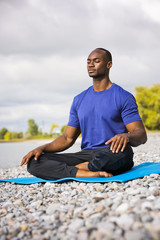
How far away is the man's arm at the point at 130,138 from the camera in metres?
3.31

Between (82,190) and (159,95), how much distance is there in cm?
3268

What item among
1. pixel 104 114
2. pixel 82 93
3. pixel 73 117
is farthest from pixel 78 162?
pixel 82 93

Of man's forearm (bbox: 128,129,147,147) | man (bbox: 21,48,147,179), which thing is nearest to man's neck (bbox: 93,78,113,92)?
man (bbox: 21,48,147,179)

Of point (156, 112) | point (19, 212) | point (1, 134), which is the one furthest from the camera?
point (1, 134)

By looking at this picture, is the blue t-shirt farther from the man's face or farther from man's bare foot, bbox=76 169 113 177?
man's bare foot, bbox=76 169 113 177

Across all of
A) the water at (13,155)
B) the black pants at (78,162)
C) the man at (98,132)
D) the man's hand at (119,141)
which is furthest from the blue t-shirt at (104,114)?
the water at (13,155)

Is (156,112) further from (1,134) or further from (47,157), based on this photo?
(1,134)

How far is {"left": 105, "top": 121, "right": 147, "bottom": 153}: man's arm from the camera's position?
331 centimetres

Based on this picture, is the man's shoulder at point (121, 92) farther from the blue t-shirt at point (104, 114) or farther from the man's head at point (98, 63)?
the man's head at point (98, 63)

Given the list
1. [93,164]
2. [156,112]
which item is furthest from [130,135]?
[156,112]

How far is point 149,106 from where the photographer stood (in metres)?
34.1

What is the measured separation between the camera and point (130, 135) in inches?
136

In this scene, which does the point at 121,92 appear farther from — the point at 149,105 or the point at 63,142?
the point at 149,105

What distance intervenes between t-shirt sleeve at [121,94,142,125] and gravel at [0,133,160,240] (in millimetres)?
797
